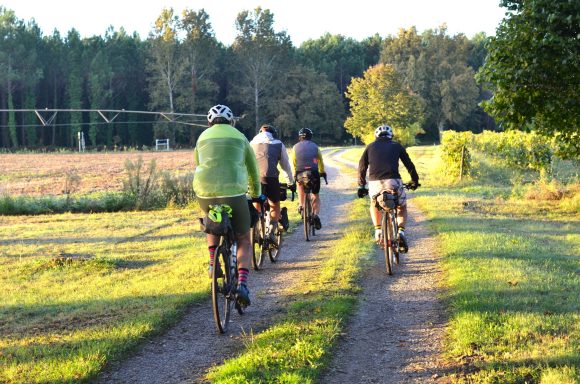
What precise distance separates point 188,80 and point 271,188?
233ft

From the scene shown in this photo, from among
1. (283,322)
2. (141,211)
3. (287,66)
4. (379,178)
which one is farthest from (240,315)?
(287,66)

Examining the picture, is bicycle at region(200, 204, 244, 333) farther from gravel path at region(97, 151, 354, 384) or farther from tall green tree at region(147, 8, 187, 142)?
tall green tree at region(147, 8, 187, 142)

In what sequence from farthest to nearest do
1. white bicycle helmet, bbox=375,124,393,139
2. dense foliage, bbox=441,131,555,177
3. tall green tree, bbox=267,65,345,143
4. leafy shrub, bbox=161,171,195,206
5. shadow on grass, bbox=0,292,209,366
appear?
1. tall green tree, bbox=267,65,345,143
2. dense foliage, bbox=441,131,555,177
3. leafy shrub, bbox=161,171,195,206
4. white bicycle helmet, bbox=375,124,393,139
5. shadow on grass, bbox=0,292,209,366

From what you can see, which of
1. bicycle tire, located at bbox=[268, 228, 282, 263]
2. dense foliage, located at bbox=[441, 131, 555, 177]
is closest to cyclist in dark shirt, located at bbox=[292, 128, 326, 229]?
bicycle tire, located at bbox=[268, 228, 282, 263]

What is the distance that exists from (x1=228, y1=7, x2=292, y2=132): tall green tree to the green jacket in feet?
243

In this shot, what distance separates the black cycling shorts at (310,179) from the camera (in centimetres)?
1165

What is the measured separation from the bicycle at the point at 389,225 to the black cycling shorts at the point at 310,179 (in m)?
2.81

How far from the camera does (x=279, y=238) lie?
33.7ft

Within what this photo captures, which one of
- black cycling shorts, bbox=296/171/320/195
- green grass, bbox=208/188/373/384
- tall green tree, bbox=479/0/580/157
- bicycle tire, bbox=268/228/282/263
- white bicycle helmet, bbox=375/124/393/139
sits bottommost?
green grass, bbox=208/188/373/384

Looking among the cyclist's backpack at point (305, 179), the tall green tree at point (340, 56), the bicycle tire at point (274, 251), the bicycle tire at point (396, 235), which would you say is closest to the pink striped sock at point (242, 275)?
the bicycle tire at point (396, 235)

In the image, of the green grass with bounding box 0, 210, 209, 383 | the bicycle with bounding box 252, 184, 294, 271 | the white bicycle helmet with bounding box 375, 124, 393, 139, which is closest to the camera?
the green grass with bounding box 0, 210, 209, 383

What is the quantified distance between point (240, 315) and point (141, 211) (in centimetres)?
1381

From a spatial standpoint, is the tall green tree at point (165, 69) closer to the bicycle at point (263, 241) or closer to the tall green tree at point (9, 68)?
the tall green tree at point (9, 68)

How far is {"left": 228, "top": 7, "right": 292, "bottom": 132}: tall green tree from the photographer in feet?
263
